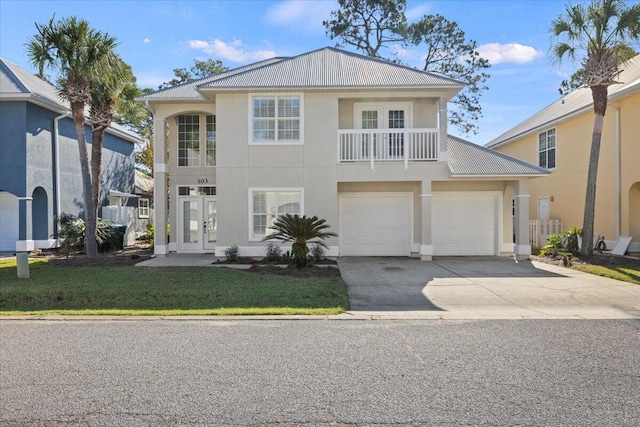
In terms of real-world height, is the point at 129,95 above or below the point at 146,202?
above

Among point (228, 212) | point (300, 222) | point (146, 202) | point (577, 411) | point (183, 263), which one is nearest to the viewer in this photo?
point (577, 411)

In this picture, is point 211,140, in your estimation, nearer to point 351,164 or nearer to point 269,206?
point 269,206

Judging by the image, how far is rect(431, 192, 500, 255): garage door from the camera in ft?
53.8

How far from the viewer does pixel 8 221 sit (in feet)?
58.4

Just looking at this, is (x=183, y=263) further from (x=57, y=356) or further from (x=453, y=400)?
(x=453, y=400)

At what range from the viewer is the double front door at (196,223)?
16.9m

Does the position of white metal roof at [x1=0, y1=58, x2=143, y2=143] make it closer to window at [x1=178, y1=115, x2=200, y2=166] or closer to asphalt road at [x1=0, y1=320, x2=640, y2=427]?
window at [x1=178, y1=115, x2=200, y2=166]

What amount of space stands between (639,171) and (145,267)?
17312 millimetres

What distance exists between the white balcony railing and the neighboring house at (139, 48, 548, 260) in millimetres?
36

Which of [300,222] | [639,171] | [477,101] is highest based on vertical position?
[477,101]

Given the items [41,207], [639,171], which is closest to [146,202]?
[41,207]

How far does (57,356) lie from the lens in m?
5.51

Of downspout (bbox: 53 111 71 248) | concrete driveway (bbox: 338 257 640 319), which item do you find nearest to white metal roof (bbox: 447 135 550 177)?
concrete driveway (bbox: 338 257 640 319)

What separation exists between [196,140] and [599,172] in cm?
1678
